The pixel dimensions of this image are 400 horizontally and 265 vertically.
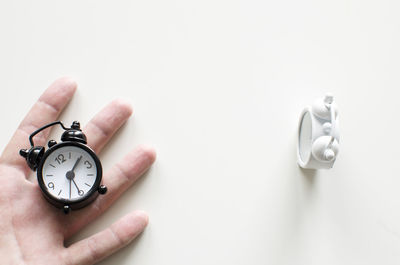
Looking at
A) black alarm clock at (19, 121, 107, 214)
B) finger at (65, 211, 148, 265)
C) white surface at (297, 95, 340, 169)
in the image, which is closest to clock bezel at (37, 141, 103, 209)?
black alarm clock at (19, 121, 107, 214)

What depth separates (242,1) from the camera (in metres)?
1.30

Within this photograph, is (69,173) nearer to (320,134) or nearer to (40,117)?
(40,117)

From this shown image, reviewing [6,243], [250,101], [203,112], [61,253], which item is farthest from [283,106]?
[6,243]

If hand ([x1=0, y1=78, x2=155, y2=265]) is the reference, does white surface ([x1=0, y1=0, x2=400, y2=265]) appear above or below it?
above

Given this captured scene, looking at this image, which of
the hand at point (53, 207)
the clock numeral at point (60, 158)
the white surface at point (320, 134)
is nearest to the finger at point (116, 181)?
the hand at point (53, 207)

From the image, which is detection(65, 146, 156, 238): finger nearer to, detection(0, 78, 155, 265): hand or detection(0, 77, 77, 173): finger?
detection(0, 78, 155, 265): hand

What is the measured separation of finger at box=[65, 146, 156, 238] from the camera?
1.21m

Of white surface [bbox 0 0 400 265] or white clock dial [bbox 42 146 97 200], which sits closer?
white clock dial [bbox 42 146 97 200]

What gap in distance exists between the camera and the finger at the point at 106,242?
1181 millimetres

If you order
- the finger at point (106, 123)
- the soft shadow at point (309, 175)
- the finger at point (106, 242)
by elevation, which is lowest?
the finger at point (106, 242)

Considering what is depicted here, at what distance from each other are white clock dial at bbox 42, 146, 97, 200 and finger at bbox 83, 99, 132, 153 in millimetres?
82

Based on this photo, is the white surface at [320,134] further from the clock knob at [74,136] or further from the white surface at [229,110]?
the clock knob at [74,136]

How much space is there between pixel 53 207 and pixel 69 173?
0.38ft

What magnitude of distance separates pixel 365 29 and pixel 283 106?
33 centimetres
